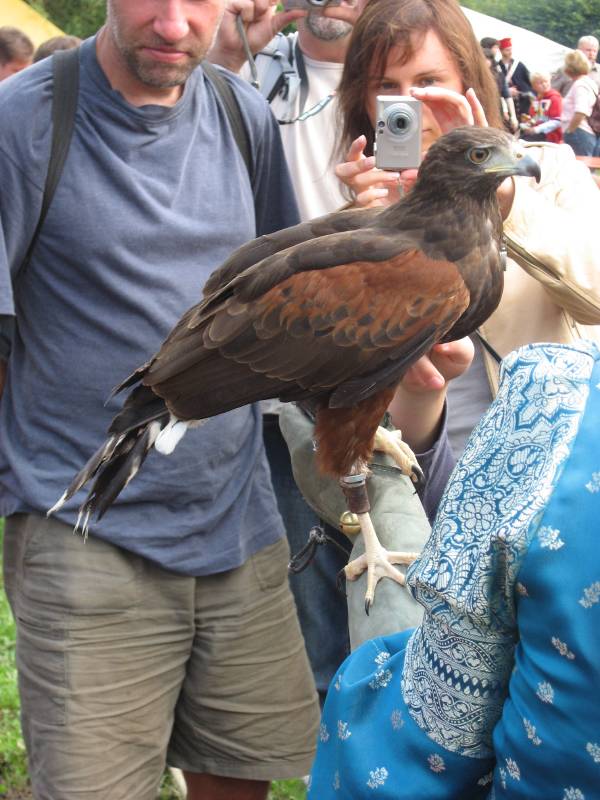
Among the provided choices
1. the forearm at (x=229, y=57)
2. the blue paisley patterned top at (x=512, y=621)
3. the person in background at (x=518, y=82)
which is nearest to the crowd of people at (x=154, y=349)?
the forearm at (x=229, y=57)

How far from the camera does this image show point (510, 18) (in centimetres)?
1230

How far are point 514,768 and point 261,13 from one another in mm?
2969

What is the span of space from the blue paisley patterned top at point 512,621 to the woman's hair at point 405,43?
186 centimetres

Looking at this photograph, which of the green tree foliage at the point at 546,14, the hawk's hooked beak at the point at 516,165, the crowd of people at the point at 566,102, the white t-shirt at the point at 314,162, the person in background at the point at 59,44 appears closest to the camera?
the hawk's hooked beak at the point at 516,165

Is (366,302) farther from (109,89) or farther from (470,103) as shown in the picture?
(109,89)

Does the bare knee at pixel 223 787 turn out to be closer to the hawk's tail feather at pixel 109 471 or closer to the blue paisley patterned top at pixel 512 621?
the hawk's tail feather at pixel 109 471

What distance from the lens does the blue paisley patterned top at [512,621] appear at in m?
0.92

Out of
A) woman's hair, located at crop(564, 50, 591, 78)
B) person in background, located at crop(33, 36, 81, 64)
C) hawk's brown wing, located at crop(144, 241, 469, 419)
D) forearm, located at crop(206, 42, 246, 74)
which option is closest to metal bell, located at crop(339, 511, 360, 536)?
hawk's brown wing, located at crop(144, 241, 469, 419)

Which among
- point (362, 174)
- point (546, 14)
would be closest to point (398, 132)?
point (362, 174)

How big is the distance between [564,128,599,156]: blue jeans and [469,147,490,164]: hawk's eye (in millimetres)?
13271

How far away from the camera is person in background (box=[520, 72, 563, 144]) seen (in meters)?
14.1

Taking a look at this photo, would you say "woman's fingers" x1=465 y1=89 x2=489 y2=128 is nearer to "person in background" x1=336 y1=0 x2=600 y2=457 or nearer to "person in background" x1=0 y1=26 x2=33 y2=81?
"person in background" x1=336 y1=0 x2=600 y2=457

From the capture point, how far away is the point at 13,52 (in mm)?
6293

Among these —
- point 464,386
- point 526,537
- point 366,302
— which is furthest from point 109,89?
point 526,537
